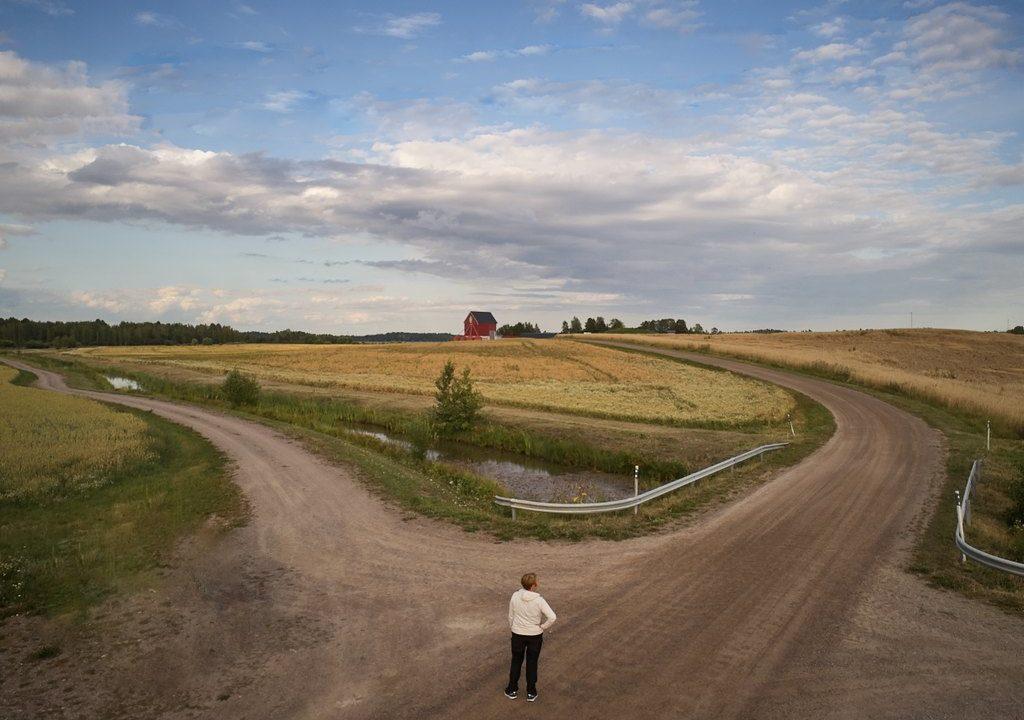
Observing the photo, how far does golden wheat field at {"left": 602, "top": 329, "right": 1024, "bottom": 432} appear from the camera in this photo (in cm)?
3959

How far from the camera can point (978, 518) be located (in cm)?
1675

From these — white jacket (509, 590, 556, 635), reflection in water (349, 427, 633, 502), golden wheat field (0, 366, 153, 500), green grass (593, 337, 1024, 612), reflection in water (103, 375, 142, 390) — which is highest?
white jacket (509, 590, 556, 635)

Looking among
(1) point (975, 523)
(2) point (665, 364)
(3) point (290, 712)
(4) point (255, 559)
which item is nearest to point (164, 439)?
(4) point (255, 559)

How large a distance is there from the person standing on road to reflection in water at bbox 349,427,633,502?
12336 millimetres

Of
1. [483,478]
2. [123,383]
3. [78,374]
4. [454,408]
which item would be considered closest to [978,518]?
[483,478]

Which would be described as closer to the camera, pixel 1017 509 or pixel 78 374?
pixel 1017 509

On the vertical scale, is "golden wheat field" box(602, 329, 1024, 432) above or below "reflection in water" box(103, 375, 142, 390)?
above

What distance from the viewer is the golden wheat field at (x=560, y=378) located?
42031mm

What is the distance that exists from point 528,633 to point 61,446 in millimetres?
25792

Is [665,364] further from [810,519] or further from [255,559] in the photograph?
[255,559]

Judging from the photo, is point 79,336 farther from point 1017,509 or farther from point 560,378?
point 1017,509

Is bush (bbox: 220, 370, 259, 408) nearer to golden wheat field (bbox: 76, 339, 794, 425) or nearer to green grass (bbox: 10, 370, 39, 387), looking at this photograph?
golden wheat field (bbox: 76, 339, 794, 425)

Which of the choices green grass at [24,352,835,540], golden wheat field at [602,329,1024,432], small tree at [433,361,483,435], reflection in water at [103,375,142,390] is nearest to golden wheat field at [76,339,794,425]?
green grass at [24,352,835,540]

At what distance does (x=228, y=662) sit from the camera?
9086 mm
